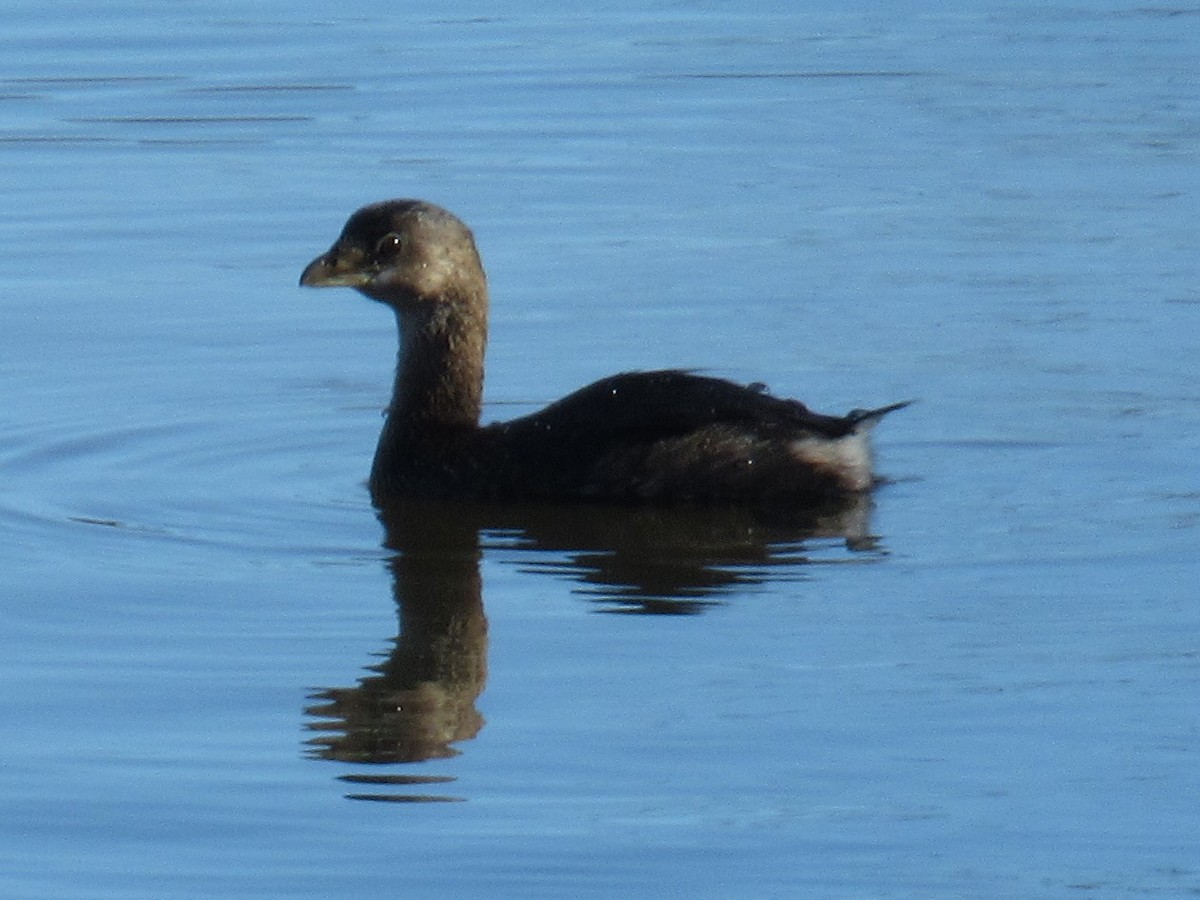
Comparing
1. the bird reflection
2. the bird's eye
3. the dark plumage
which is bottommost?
the bird reflection

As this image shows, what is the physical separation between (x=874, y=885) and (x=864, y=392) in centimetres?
530

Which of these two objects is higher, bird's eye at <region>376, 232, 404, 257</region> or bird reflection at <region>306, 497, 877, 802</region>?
bird's eye at <region>376, 232, 404, 257</region>

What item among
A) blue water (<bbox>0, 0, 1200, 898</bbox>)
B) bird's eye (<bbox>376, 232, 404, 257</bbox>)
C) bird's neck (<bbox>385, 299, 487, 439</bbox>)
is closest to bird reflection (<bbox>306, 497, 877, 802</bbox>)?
blue water (<bbox>0, 0, 1200, 898</bbox>)

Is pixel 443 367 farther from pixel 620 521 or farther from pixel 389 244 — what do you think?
pixel 620 521

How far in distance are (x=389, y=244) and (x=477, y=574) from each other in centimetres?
173

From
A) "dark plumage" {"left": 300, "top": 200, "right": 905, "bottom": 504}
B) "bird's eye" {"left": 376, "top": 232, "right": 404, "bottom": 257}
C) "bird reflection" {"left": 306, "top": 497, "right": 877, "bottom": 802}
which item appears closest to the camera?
"bird reflection" {"left": 306, "top": 497, "right": 877, "bottom": 802}

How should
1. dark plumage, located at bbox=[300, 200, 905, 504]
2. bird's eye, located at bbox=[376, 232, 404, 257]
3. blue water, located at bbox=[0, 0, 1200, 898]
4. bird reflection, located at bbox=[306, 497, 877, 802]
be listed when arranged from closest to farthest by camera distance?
blue water, located at bbox=[0, 0, 1200, 898]
bird reflection, located at bbox=[306, 497, 877, 802]
dark plumage, located at bbox=[300, 200, 905, 504]
bird's eye, located at bbox=[376, 232, 404, 257]

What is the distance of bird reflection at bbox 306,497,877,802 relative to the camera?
717 centimetres

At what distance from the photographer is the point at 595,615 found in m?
8.20

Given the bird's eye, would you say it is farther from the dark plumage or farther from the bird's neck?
the bird's neck

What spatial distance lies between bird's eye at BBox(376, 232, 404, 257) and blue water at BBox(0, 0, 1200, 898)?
79 cm

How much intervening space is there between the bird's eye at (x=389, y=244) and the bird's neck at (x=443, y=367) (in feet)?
0.80

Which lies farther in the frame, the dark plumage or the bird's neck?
the bird's neck

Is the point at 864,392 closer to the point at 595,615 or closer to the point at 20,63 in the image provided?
the point at 595,615
